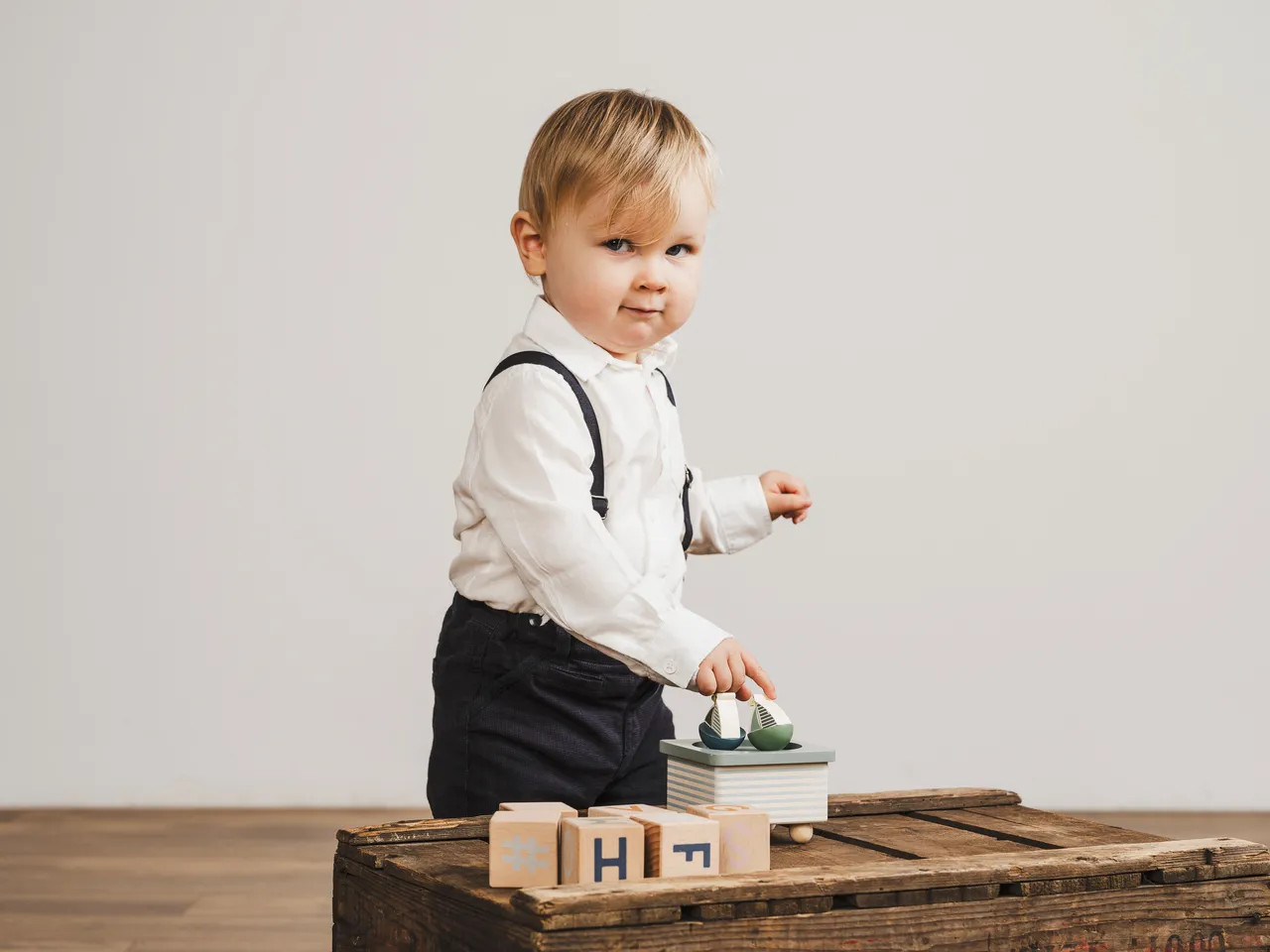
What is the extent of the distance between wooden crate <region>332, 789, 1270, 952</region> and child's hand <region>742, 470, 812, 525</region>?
1.49 feet

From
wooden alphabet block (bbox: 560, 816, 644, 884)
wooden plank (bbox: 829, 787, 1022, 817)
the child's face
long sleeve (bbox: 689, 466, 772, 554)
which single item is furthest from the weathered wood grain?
the child's face

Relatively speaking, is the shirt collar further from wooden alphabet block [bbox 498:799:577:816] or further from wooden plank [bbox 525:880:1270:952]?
wooden plank [bbox 525:880:1270:952]

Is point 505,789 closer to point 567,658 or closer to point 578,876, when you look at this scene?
point 567,658

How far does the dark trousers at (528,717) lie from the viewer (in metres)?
1.29

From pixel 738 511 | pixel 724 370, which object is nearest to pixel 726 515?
pixel 738 511

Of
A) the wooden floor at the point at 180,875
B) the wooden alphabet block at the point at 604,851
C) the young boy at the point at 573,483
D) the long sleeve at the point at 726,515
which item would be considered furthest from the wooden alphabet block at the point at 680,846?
the wooden floor at the point at 180,875

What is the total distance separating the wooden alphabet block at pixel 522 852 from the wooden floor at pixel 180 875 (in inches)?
45.8

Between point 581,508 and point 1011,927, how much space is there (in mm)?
473

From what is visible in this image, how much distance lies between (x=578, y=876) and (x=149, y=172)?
2.40 metres

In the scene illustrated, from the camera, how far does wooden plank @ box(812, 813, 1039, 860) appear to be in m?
1.07

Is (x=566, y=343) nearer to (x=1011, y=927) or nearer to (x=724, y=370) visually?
(x=1011, y=927)

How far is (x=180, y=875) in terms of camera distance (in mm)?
2369

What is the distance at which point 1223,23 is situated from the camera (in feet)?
10.1

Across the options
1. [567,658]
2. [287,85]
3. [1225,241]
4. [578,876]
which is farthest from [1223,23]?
[578,876]
